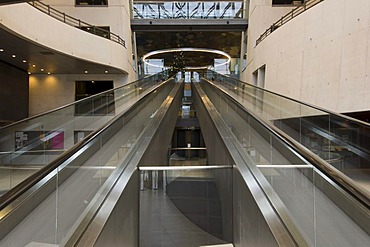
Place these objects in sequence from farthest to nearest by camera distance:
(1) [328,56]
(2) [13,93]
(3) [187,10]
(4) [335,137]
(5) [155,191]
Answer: (3) [187,10] < (2) [13,93] < (1) [328,56] < (5) [155,191] < (4) [335,137]

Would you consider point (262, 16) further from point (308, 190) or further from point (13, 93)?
point (308, 190)

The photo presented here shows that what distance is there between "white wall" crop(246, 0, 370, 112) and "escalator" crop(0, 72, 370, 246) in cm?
327

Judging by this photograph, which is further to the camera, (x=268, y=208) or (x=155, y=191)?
(x=155, y=191)

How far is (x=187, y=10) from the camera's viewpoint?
74.0 feet

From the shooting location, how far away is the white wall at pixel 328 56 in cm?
793

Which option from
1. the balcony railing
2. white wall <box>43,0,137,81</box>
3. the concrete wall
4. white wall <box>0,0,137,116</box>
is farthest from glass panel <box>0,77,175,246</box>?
the balcony railing

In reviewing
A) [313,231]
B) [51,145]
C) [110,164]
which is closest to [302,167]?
[313,231]

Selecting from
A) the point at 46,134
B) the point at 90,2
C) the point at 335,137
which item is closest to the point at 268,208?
the point at 335,137

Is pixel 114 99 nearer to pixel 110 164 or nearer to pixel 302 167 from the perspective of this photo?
pixel 110 164

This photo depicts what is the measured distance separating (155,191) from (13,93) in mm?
12274

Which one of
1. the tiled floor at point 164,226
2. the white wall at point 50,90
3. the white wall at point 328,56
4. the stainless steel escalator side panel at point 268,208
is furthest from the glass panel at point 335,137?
the white wall at point 50,90

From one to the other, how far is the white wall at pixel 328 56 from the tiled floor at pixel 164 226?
202 inches

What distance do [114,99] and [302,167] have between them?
7.34m

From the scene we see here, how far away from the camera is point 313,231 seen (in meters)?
2.46
